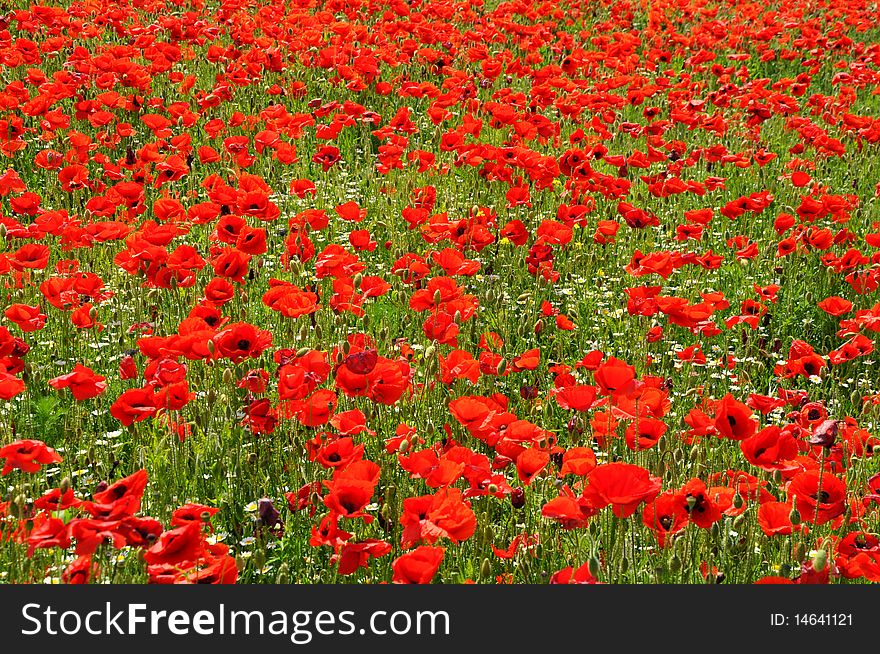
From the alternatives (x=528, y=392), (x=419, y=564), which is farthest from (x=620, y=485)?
(x=528, y=392)

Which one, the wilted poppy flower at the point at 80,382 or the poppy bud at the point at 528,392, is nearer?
the wilted poppy flower at the point at 80,382

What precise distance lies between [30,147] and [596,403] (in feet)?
15.8

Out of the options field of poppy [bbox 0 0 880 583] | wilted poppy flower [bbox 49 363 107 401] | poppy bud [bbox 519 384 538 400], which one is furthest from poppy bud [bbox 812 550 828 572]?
wilted poppy flower [bbox 49 363 107 401]

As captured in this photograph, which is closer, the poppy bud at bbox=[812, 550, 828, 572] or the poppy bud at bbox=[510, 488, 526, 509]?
the poppy bud at bbox=[812, 550, 828, 572]

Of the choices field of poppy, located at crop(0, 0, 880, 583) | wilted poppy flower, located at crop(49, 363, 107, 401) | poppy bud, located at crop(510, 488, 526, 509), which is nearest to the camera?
field of poppy, located at crop(0, 0, 880, 583)

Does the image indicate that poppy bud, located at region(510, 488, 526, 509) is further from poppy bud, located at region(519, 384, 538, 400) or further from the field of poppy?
poppy bud, located at region(519, 384, 538, 400)

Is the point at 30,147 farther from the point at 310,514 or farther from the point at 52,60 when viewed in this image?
the point at 310,514

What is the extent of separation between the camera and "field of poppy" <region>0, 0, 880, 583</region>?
2494 mm

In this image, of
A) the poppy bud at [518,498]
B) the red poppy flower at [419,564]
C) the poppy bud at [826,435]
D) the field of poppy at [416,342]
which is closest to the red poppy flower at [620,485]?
the field of poppy at [416,342]

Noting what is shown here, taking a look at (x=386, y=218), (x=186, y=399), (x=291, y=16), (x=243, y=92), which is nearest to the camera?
(x=186, y=399)

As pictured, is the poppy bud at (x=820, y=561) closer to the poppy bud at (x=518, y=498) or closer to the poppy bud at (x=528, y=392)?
the poppy bud at (x=518, y=498)

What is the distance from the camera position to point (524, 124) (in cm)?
560

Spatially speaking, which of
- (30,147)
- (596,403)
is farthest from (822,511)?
(30,147)

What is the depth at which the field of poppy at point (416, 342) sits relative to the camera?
249cm
